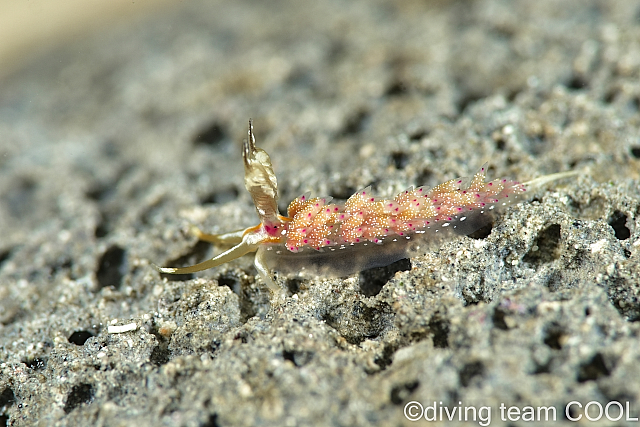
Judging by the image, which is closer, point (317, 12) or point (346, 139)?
point (346, 139)

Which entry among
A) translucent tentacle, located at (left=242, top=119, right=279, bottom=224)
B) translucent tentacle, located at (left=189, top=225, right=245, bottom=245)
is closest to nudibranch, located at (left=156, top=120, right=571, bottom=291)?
translucent tentacle, located at (left=242, top=119, right=279, bottom=224)

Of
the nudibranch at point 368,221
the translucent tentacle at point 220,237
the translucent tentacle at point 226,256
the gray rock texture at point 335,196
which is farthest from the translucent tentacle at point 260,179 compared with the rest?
the gray rock texture at point 335,196

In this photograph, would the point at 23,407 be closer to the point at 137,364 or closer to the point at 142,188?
the point at 137,364

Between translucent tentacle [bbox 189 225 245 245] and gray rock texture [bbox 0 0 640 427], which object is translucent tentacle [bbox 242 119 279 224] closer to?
translucent tentacle [bbox 189 225 245 245]

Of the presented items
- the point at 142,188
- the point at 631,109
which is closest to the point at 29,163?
the point at 142,188

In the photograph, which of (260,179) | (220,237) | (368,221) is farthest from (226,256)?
(368,221)

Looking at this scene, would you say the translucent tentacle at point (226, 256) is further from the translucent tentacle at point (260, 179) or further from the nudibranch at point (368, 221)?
the translucent tentacle at point (260, 179)
